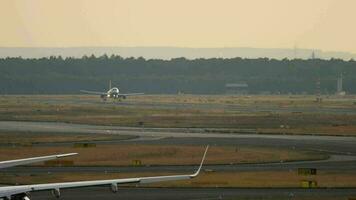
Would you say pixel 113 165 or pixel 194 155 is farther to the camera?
pixel 194 155

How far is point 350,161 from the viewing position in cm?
8925

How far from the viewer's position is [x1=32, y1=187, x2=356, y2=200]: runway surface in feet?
198

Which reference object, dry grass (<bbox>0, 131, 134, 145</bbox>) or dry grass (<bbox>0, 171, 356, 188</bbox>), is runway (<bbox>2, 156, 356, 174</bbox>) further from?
dry grass (<bbox>0, 131, 134, 145</bbox>)

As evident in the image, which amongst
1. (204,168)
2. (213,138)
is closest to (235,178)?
(204,168)

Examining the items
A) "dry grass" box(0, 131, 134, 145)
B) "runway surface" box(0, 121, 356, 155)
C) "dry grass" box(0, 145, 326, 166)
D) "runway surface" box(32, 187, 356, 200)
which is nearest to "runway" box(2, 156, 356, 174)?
"dry grass" box(0, 145, 326, 166)

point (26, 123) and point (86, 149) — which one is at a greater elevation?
point (26, 123)

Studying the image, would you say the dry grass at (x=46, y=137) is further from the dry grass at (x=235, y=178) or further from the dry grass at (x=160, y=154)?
the dry grass at (x=235, y=178)

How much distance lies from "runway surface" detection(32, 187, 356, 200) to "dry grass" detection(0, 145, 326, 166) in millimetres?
20938

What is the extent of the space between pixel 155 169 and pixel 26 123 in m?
80.5

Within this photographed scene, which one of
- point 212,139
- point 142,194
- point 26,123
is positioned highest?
point 26,123

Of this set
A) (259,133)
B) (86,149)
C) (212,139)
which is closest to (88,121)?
(259,133)

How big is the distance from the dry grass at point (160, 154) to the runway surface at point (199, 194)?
68.7ft

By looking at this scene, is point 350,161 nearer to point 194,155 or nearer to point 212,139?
point 194,155

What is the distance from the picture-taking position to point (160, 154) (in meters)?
95.9
